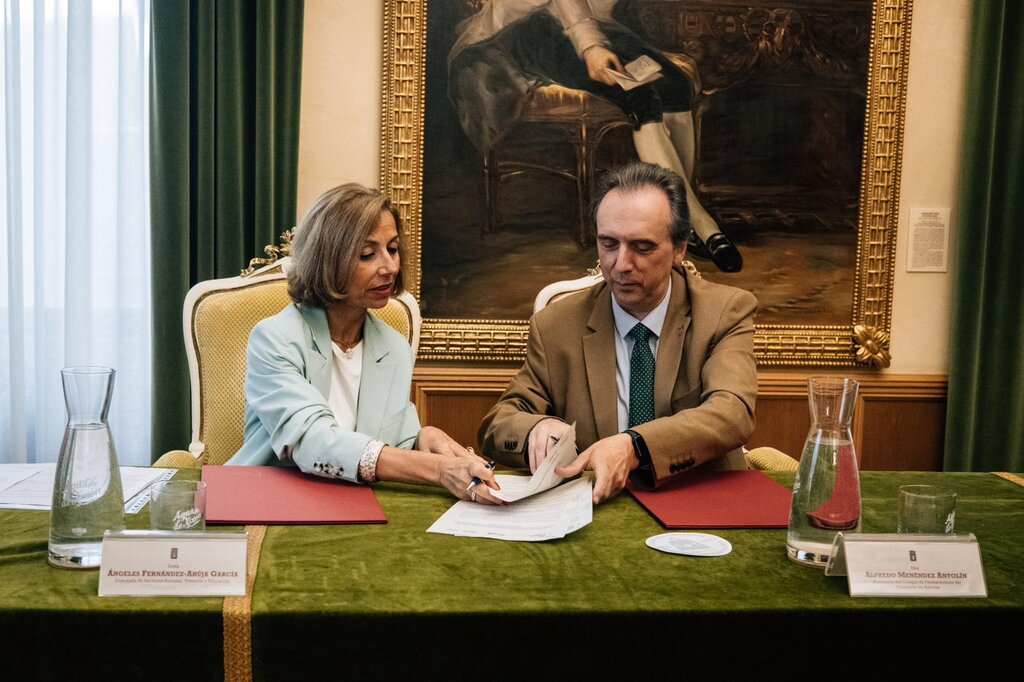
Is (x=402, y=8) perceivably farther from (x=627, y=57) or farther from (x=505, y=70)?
(x=627, y=57)

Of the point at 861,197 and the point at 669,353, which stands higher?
the point at 861,197

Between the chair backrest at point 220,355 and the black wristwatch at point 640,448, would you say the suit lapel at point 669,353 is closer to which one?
the black wristwatch at point 640,448

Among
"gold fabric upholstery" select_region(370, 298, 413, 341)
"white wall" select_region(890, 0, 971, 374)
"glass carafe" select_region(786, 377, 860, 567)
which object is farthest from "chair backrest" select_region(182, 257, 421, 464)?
"white wall" select_region(890, 0, 971, 374)

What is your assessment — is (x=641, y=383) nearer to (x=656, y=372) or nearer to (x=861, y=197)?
(x=656, y=372)

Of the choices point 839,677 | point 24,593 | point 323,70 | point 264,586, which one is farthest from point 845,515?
point 323,70

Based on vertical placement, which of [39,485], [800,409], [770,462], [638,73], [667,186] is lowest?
[800,409]

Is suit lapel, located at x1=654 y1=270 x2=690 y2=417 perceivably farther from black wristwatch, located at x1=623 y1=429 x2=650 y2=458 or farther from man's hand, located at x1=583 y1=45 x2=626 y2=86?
man's hand, located at x1=583 y1=45 x2=626 y2=86

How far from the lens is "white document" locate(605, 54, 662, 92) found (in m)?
4.25

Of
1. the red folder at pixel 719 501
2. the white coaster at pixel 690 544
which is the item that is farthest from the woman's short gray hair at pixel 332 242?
the white coaster at pixel 690 544

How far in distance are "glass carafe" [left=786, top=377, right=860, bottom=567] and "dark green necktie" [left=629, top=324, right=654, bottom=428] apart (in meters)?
0.89

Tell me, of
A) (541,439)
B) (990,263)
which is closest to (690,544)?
(541,439)

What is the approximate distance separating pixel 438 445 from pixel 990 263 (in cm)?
332

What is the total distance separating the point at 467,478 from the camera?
1.92 meters

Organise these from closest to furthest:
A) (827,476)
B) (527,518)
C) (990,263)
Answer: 1. (827,476)
2. (527,518)
3. (990,263)
